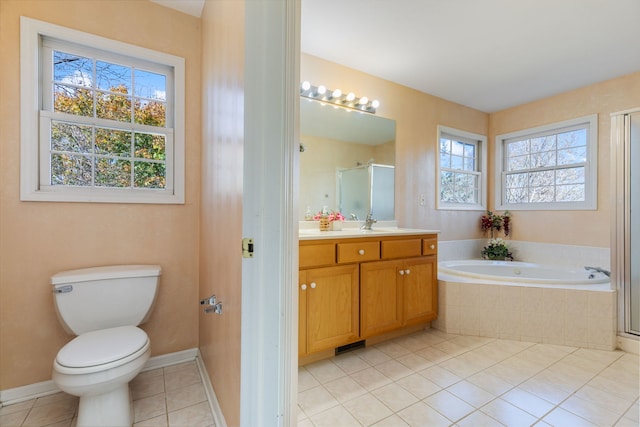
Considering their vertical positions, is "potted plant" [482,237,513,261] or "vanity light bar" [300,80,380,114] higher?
"vanity light bar" [300,80,380,114]

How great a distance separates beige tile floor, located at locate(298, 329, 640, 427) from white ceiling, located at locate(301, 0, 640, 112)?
2.31 m

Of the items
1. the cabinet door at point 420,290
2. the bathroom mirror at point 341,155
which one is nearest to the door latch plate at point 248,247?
the bathroom mirror at point 341,155

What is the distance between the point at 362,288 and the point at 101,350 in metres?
1.50

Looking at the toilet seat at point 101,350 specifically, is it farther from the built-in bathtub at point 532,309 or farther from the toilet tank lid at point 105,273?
the built-in bathtub at point 532,309

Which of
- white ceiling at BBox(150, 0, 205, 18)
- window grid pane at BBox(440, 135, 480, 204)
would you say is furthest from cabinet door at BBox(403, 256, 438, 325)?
white ceiling at BBox(150, 0, 205, 18)

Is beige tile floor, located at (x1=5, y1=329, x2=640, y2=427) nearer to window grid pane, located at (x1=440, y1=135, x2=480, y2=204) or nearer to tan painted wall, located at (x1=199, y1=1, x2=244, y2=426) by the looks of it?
tan painted wall, located at (x1=199, y1=1, x2=244, y2=426)

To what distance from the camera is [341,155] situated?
8.43 feet

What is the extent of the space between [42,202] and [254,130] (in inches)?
60.9

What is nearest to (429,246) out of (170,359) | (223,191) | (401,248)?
(401,248)

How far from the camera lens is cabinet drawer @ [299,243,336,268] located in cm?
177

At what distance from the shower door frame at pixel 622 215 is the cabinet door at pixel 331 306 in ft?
6.61

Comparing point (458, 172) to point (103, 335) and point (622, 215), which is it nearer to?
point (622, 215)

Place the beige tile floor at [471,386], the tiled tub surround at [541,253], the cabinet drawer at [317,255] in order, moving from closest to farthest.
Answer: the beige tile floor at [471,386], the cabinet drawer at [317,255], the tiled tub surround at [541,253]

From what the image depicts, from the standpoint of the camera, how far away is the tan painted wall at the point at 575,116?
8.80 ft
